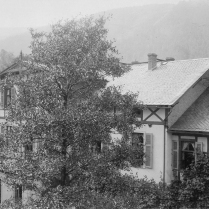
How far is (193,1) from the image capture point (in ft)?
516

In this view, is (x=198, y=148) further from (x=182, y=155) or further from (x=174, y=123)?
(x=174, y=123)

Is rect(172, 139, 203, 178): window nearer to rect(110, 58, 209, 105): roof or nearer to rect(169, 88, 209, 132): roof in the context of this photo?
rect(169, 88, 209, 132): roof

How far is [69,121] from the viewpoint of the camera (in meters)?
9.42

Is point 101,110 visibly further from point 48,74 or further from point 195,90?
point 195,90

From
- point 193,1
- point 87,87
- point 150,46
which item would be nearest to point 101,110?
point 87,87

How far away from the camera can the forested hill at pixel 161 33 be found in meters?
88.1

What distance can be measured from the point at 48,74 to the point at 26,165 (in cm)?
284

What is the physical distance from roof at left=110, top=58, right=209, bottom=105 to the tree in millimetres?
5440

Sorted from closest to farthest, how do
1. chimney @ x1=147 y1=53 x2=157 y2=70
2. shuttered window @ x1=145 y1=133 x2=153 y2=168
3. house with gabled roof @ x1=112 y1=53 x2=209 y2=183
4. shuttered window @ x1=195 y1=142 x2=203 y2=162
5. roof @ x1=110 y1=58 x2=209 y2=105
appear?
shuttered window @ x1=195 y1=142 x2=203 y2=162, house with gabled roof @ x1=112 y1=53 x2=209 y2=183, shuttered window @ x1=145 y1=133 x2=153 y2=168, roof @ x1=110 y1=58 x2=209 y2=105, chimney @ x1=147 y1=53 x2=157 y2=70

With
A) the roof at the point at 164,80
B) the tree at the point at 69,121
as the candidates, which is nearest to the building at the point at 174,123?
the roof at the point at 164,80

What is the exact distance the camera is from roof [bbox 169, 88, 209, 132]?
15780 mm

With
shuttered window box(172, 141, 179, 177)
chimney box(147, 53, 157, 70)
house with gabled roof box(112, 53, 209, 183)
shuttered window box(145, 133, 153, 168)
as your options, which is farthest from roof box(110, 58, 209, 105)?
shuttered window box(172, 141, 179, 177)

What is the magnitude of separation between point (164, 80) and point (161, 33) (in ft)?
331

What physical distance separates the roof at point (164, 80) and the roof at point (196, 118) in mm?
1293
